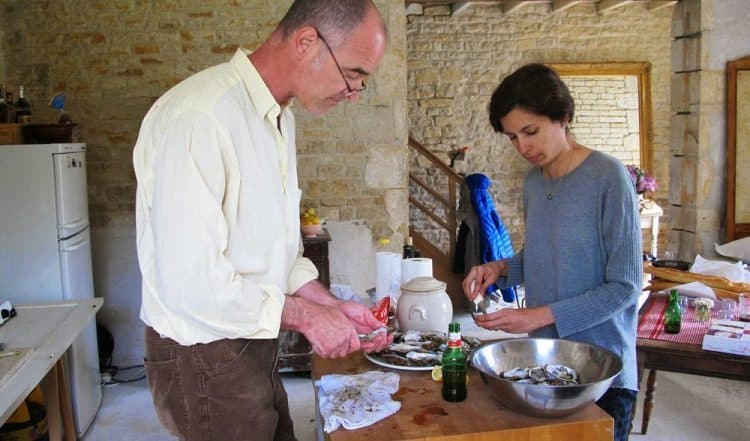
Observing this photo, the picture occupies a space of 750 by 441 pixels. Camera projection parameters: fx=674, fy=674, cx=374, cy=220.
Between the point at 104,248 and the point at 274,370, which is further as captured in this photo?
the point at 104,248

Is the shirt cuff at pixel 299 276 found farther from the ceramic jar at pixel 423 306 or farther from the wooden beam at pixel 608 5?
the wooden beam at pixel 608 5

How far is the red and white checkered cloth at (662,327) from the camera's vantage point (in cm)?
269

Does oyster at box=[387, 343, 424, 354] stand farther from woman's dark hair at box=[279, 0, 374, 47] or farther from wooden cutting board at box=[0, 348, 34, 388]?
wooden cutting board at box=[0, 348, 34, 388]

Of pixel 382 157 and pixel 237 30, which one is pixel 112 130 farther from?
pixel 382 157

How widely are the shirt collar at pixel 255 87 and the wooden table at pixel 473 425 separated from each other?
0.79 metres

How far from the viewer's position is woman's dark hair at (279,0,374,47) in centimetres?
153

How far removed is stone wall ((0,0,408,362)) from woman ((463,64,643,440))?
9.58 feet

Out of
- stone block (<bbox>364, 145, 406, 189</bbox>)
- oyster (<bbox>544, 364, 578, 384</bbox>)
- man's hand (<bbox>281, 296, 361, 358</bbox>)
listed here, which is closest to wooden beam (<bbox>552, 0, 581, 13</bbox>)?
stone block (<bbox>364, 145, 406, 189</bbox>)

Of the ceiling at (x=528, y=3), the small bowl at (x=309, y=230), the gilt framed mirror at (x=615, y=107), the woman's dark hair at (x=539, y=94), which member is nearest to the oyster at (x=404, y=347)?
the woman's dark hair at (x=539, y=94)

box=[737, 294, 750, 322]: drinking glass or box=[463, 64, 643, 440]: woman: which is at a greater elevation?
box=[463, 64, 643, 440]: woman

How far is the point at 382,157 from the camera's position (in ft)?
17.0

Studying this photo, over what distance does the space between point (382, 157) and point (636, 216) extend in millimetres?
3265

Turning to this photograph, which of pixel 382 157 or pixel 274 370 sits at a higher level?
pixel 382 157

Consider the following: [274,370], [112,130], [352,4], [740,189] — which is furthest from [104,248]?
[740,189]
